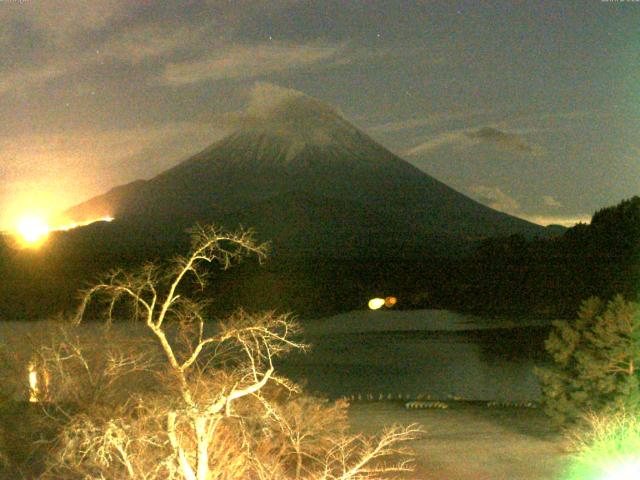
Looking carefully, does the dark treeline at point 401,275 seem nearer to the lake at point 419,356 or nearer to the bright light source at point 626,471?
the lake at point 419,356

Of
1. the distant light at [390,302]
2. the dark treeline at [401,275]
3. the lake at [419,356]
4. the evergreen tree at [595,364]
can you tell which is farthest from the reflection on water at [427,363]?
the distant light at [390,302]

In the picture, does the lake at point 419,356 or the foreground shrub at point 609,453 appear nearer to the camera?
the foreground shrub at point 609,453

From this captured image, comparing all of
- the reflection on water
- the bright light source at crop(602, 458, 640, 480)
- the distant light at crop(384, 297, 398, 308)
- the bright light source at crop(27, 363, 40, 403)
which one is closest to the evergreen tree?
the bright light source at crop(602, 458, 640, 480)

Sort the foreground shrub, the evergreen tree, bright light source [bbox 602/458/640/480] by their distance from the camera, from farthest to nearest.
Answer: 1. the evergreen tree
2. the foreground shrub
3. bright light source [bbox 602/458/640/480]

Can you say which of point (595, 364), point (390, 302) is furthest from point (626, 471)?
point (390, 302)

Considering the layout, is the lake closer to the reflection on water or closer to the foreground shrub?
the reflection on water

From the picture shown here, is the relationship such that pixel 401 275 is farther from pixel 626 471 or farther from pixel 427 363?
pixel 626 471

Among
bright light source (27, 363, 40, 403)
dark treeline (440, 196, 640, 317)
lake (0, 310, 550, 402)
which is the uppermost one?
bright light source (27, 363, 40, 403)
